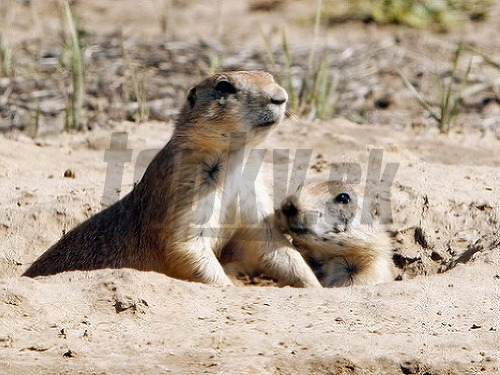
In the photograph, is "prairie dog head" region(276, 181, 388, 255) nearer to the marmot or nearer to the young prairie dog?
the marmot

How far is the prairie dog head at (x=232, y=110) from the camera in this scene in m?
6.21

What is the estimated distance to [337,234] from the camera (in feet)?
23.1

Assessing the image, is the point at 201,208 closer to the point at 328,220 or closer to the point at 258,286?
the point at 258,286

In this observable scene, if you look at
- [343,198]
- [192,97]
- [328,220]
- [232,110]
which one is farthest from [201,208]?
[343,198]

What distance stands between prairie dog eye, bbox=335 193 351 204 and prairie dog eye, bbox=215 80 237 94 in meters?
1.19

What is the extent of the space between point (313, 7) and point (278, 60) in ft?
10.9

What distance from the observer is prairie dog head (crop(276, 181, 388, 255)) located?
22.8 feet

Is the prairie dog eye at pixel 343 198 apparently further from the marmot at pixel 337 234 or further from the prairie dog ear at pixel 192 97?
the prairie dog ear at pixel 192 97

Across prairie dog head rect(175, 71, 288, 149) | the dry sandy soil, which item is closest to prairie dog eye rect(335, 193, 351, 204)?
the dry sandy soil

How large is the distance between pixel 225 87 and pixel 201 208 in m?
0.78

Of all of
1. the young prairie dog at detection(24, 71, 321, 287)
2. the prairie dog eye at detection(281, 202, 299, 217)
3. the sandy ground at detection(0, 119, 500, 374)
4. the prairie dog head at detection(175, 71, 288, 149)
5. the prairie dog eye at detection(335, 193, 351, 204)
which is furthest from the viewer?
the prairie dog eye at detection(335, 193, 351, 204)

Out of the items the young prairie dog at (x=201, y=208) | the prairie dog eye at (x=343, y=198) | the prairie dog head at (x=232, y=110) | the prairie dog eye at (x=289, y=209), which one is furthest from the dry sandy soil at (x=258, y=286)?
the prairie dog head at (x=232, y=110)

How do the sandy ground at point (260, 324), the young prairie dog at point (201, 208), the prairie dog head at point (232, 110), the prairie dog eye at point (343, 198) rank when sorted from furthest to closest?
the prairie dog eye at point (343, 198) → the young prairie dog at point (201, 208) → the prairie dog head at point (232, 110) → the sandy ground at point (260, 324)

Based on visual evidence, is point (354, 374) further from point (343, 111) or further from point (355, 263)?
point (343, 111)
